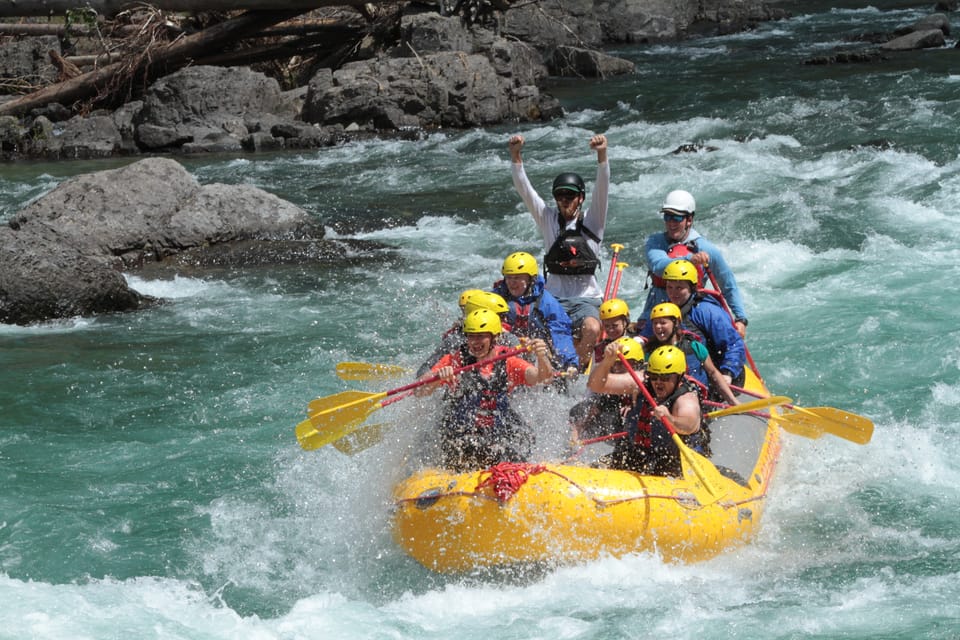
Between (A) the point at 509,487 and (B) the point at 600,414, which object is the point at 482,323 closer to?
(A) the point at 509,487

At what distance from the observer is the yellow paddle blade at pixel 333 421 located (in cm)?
661

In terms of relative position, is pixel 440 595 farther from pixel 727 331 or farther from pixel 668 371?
pixel 727 331

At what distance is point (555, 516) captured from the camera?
231 inches

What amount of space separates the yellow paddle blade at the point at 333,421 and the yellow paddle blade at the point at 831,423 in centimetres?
233

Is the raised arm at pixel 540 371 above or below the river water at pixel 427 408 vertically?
above

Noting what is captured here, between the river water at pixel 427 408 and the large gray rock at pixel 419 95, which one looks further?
the large gray rock at pixel 419 95

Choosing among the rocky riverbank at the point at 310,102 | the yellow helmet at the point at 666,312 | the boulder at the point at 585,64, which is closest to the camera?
the yellow helmet at the point at 666,312

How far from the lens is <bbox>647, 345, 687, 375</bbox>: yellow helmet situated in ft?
20.0

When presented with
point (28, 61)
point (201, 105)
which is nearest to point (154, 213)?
point (201, 105)

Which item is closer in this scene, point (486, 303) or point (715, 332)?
point (486, 303)

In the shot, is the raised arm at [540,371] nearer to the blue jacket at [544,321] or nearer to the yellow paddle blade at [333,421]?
the blue jacket at [544,321]

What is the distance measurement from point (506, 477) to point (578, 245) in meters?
1.97

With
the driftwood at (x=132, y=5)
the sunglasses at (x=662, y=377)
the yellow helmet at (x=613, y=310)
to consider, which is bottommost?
the sunglasses at (x=662, y=377)

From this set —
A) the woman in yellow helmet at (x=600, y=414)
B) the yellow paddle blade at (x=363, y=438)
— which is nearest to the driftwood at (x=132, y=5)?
the yellow paddle blade at (x=363, y=438)
